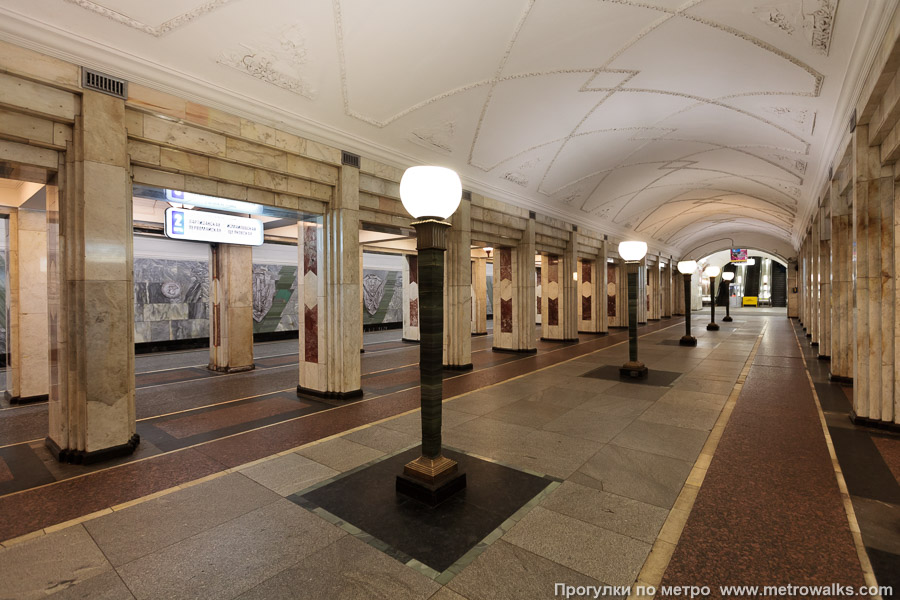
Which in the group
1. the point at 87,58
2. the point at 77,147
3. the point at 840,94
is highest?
the point at 840,94

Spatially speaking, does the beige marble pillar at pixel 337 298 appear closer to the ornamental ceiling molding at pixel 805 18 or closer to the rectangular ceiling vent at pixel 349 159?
the rectangular ceiling vent at pixel 349 159

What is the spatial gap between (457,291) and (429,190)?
5856 millimetres

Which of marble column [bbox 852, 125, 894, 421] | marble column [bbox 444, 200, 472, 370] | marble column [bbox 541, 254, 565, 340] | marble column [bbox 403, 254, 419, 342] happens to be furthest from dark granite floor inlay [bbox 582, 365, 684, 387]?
marble column [bbox 403, 254, 419, 342]

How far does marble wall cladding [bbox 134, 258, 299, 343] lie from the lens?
12.0 metres

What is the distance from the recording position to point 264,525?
108 inches

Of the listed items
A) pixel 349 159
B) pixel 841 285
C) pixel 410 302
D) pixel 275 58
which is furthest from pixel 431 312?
pixel 410 302

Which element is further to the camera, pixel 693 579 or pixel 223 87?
pixel 223 87

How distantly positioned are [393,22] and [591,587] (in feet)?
18.7

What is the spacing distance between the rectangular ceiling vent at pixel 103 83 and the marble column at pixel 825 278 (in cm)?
1258

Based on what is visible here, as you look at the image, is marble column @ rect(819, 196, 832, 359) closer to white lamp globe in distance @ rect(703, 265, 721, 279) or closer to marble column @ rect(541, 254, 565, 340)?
white lamp globe in distance @ rect(703, 265, 721, 279)

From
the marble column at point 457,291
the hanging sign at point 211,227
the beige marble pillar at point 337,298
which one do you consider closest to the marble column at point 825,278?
the marble column at point 457,291

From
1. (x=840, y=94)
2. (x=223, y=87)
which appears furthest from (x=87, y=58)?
(x=840, y=94)

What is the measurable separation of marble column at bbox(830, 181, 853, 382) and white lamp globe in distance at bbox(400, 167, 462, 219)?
7.37 metres

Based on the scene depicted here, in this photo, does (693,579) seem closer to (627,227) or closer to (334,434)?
(334,434)
